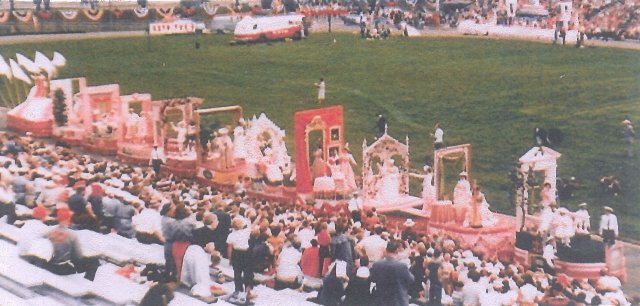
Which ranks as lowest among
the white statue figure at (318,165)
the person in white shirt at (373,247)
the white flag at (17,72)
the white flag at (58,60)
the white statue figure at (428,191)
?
the person in white shirt at (373,247)

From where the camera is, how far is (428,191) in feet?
26.0

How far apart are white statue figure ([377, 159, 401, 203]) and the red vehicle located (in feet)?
5.86

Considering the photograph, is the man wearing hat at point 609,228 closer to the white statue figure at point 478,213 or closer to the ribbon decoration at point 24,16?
the white statue figure at point 478,213

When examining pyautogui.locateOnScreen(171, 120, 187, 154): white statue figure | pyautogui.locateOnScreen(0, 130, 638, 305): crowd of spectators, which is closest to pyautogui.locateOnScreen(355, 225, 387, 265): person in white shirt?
pyautogui.locateOnScreen(0, 130, 638, 305): crowd of spectators

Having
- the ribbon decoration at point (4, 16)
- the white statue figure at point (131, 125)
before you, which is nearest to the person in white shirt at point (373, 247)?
the white statue figure at point (131, 125)

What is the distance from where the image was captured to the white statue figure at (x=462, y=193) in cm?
777

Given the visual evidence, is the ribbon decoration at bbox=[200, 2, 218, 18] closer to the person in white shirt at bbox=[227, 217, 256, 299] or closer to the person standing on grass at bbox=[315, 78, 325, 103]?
the person standing on grass at bbox=[315, 78, 325, 103]

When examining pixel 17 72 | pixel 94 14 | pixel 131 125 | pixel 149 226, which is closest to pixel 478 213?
pixel 149 226

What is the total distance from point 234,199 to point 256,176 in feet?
1.06

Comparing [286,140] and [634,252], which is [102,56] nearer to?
[286,140]

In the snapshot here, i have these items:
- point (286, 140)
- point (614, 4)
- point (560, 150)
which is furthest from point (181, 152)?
point (614, 4)

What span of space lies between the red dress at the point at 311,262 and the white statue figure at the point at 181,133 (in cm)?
207

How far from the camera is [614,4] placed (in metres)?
7.64

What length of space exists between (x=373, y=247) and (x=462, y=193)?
3.13ft
